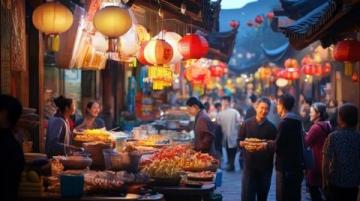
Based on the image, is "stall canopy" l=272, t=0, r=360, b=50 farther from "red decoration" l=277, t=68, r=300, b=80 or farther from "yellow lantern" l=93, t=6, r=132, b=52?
"red decoration" l=277, t=68, r=300, b=80

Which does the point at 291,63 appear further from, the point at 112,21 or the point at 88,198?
the point at 88,198

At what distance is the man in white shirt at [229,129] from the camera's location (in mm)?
21250

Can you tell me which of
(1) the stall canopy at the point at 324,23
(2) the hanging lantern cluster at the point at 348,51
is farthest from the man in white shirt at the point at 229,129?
(2) the hanging lantern cluster at the point at 348,51

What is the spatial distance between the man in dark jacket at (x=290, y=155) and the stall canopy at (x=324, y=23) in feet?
5.99

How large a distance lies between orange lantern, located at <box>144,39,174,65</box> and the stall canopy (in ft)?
9.12

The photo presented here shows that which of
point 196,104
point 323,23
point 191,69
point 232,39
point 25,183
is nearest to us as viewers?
point 25,183

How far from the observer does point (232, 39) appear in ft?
86.7

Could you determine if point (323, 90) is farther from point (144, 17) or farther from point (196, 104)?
point (196, 104)

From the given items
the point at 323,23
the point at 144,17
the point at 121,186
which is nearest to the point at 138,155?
the point at 121,186

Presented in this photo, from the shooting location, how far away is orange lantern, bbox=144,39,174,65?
38.5 feet

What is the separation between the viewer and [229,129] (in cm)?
2145

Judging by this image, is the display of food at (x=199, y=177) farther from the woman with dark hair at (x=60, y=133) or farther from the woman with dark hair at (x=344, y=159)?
the woman with dark hair at (x=60, y=133)

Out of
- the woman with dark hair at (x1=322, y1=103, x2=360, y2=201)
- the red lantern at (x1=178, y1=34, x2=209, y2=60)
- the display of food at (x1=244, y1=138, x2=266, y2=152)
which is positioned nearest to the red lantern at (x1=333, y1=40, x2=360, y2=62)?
the display of food at (x1=244, y1=138, x2=266, y2=152)

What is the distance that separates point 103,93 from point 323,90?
13.8 metres
